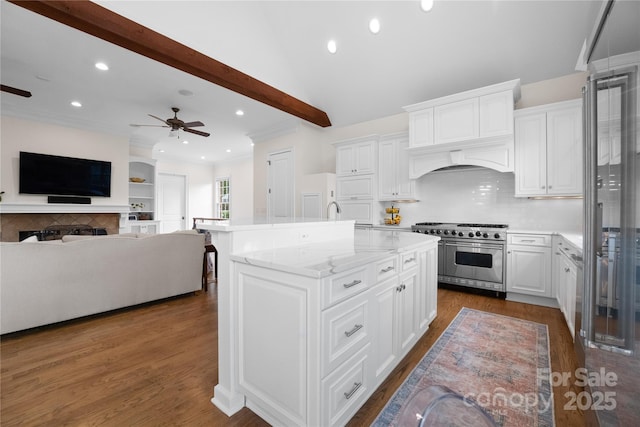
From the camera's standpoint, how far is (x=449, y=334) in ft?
8.27

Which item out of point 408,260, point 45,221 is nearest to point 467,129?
point 408,260

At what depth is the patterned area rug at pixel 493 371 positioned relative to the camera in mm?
1572

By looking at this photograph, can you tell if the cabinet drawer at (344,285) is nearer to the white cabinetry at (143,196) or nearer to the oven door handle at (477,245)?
the oven door handle at (477,245)

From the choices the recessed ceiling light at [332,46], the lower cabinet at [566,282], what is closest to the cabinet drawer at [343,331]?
the lower cabinet at [566,282]

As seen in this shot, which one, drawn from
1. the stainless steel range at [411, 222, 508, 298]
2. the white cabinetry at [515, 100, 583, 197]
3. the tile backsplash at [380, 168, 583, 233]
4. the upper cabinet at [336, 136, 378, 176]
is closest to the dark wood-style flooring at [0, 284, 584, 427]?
the stainless steel range at [411, 222, 508, 298]

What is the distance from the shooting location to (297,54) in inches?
170

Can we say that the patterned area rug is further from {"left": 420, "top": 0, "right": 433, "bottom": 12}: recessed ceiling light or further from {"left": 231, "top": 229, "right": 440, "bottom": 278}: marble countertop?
{"left": 420, "top": 0, "right": 433, "bottom": 12}: recessed ceiling light

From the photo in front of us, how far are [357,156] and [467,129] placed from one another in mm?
1837

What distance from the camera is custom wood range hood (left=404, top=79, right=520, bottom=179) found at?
11.2 ft

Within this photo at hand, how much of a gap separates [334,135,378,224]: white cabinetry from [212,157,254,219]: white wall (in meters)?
4.09

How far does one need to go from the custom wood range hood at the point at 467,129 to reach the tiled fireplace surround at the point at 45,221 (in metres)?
6.33

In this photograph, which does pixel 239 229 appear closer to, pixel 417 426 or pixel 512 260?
pixel 417 426

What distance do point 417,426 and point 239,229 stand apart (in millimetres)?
1294

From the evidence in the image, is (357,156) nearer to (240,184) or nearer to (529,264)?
(529,264)
